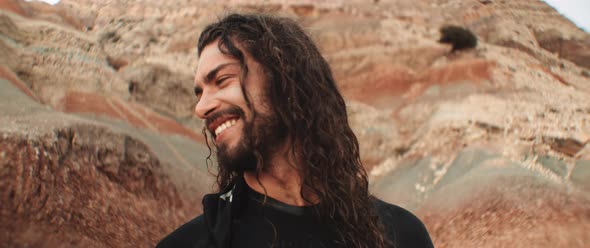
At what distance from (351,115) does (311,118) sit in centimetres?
504

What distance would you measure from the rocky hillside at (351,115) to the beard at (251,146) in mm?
1154

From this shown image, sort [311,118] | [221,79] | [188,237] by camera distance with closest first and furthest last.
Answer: [188,237] → [221,79] → [311,118]

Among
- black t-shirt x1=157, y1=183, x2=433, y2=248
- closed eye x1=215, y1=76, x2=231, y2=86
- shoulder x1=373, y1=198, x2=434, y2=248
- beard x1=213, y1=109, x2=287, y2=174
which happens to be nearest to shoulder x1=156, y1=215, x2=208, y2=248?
black t-shirt x1=157, y1=183, x2=433, y2=248

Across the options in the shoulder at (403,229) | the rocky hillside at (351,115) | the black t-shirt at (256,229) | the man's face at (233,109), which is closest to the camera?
the black t-shirt at (256,229)

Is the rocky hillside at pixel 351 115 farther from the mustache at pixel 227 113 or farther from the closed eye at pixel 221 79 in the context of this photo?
the mustache at pixel 227 113

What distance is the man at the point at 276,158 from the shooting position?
2111 mm

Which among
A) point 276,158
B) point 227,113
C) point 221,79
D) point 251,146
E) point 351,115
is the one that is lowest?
point 351,115

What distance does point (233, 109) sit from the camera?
219 cm

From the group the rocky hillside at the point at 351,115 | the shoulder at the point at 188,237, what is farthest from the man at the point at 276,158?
the rocky hillside at the point at 351,115

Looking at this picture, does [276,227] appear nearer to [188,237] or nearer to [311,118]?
[188,237]

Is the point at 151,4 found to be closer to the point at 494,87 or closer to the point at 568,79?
the point at 494,87

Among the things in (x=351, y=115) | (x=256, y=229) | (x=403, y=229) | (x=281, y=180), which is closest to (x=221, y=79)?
(x=281, y=180)

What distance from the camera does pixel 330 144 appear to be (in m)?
2.42

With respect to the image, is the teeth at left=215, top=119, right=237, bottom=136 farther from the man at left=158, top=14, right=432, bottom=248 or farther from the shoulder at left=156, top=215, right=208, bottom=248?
the shoulder at left=156, top=215, right=208, bottom=248
